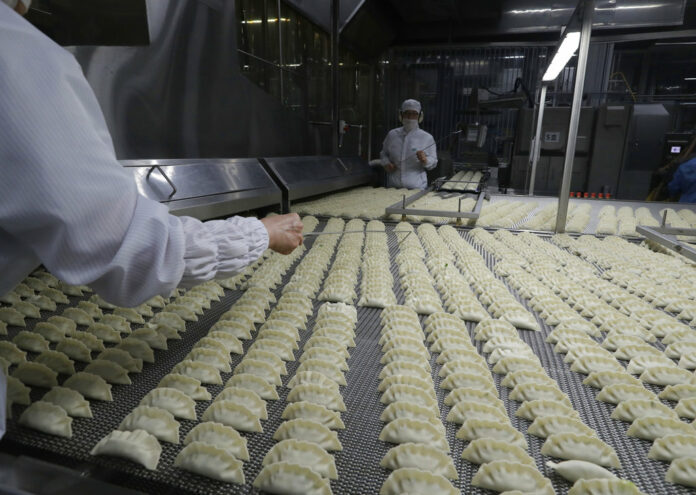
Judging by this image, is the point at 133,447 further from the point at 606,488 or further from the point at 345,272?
the point at 345,272

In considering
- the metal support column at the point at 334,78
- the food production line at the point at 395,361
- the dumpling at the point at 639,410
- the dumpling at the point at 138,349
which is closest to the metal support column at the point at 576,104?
the food production line at the point at 395,361

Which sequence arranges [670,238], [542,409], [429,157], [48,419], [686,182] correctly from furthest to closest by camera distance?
[429,157], [686,182], [670,238], [542,409], [48,419]

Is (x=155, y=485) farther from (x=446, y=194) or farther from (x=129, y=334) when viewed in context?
(x=446, y=194)

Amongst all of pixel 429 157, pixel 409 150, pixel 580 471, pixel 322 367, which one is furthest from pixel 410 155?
pixel 580 471

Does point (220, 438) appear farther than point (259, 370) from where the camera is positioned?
No

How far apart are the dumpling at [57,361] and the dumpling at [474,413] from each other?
1.10 meters

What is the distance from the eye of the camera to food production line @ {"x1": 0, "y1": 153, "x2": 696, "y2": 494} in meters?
0.92

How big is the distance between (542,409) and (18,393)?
1362 mm

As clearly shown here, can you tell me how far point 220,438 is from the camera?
0.95 m

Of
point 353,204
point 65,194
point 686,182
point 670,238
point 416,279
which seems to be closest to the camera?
point 65,194

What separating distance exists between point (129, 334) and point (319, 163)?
3.62 m

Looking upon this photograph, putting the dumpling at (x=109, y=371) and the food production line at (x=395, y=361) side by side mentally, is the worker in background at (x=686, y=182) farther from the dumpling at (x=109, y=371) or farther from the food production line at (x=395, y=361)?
the dumpling at (x=109, y=371)

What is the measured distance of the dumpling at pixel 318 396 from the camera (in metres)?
1.11

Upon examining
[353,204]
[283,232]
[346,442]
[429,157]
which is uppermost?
[429,157]
